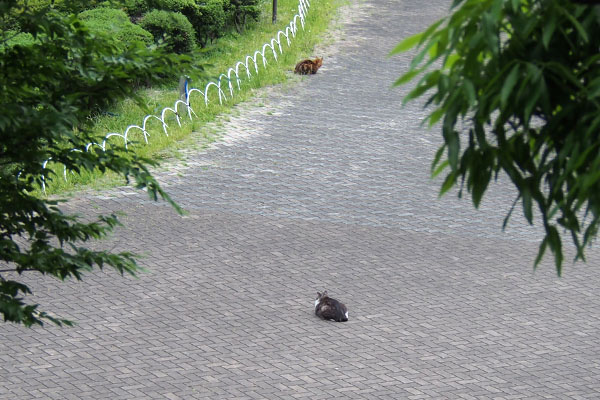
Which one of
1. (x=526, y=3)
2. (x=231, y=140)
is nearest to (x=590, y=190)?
(x=526, y=3)

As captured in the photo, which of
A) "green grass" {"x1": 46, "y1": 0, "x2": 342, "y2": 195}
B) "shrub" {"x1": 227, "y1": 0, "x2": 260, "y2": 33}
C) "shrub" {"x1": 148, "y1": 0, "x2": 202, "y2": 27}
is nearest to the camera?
"green grass" {"x1": 46, "y1": 0, "x2": 342, "y2": 195}

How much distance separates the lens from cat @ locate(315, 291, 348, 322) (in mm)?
10914

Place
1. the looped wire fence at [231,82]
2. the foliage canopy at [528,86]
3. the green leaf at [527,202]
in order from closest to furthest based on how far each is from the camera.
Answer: the foliage canopy at [528,86], the green leaf at [527,202], the looped wire fence at [231,82]

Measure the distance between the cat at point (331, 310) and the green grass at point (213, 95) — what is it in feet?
10.9

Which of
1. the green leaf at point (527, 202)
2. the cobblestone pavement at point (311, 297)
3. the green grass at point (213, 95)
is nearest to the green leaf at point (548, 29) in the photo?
the green leaf at point (527, 202)

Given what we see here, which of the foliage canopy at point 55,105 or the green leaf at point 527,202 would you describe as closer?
the green leaf at point 527,202

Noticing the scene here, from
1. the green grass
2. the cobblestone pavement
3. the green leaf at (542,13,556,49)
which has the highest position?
the green leaf at (542,13,556,49)

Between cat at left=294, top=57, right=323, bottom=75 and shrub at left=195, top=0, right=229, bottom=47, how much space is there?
3.85 meters

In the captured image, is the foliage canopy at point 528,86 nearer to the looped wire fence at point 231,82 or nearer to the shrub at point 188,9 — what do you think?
the looped wire fence at point 231,82

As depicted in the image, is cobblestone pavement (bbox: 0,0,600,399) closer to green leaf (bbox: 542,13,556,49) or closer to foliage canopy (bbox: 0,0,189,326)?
foliage canopy (bbox: 0,0,189,326)

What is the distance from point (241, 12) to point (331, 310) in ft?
60.7

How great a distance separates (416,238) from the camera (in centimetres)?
1373

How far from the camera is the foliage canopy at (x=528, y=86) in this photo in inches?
Answer: 121

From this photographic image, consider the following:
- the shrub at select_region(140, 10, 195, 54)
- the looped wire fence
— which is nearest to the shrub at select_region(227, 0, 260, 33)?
the looped wire fence
